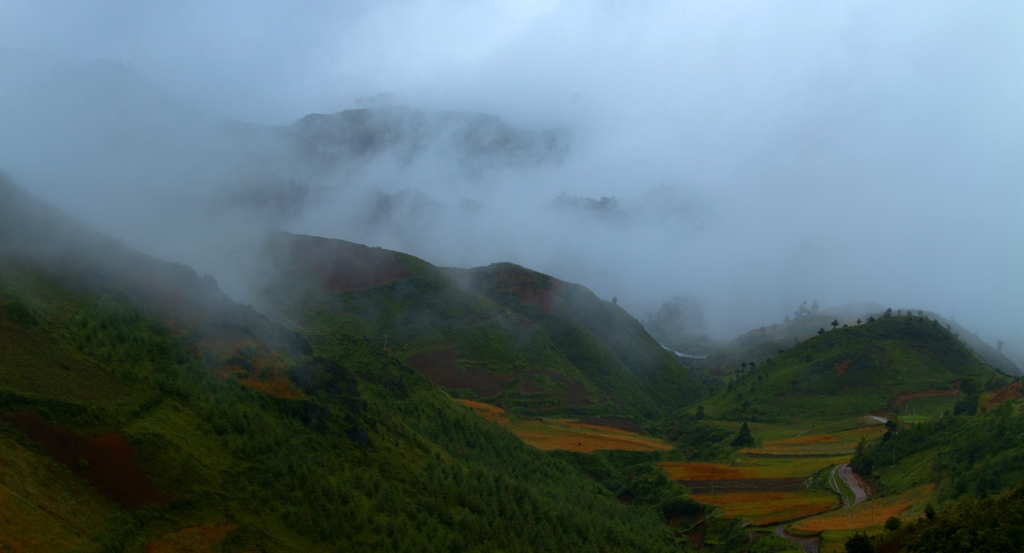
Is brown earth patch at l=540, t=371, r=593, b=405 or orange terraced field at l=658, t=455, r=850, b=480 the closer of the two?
orange terraced field at l=658, t=455, r=850, b=480

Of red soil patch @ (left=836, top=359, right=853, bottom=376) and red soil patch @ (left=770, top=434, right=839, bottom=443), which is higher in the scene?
red soil patch @ (left=836, top=359, right=853, bottom=376)

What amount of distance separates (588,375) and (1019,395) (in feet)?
241

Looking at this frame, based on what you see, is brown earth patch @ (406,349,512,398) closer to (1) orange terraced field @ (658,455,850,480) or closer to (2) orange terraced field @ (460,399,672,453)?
(2) orange terraced field @ (460,399,672,453)

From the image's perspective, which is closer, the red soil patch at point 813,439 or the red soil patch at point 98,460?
the red soil patch at point 98,460

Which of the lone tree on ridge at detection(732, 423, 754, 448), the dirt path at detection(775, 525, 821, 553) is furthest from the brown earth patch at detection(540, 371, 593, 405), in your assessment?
the dirt path at detection(775, 525, 821, 553)

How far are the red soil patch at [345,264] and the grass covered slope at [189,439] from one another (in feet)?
278

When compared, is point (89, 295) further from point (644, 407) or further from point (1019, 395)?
point (644, 407)

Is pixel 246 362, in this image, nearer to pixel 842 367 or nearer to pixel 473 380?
pixel 473 380

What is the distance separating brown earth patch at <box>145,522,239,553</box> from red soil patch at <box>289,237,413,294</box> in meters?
105

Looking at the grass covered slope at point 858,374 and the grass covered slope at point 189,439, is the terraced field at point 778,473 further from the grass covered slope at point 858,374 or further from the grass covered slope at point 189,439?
the grass covered slope at point 189,439

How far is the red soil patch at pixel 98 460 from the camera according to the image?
1073 inches

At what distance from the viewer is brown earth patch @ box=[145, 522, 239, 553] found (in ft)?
87.5

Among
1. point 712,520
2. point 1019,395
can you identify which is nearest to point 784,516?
point 712,520

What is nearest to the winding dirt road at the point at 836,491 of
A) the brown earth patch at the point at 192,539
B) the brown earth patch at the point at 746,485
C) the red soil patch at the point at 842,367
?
the brown earth patch at the point at 746,485
